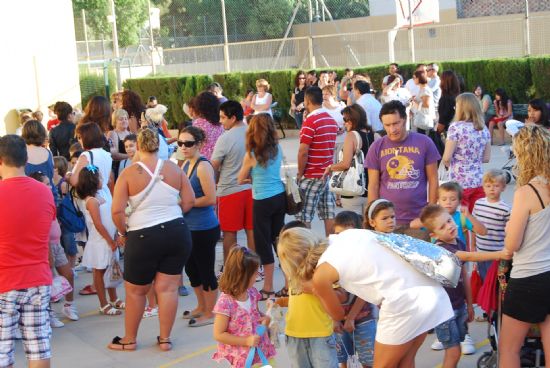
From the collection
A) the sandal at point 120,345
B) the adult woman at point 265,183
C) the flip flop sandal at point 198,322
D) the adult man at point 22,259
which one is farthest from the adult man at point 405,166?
the adult man at point 22,259

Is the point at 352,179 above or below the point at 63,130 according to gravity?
below

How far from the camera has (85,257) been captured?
8.16 m

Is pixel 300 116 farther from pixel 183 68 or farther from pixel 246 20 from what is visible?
pixel 246 20

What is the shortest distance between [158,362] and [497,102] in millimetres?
12430

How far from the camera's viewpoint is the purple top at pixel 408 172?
21.6 ft

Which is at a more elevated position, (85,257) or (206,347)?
(85,257)

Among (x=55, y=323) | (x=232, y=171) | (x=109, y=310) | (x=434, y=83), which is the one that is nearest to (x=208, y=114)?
(x=232, y=171)

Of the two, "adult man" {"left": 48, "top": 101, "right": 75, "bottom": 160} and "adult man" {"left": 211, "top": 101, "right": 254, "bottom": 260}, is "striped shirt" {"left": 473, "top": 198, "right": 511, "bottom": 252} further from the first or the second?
"adult man" {"left": 48, "top": 101, "right": 75, "bottom": 160}

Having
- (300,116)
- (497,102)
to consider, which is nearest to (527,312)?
(497,102)

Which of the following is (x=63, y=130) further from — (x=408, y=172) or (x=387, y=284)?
(x=387, y=284)

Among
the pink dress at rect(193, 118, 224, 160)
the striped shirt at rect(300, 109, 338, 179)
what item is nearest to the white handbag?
the striped shirt at rect(300, 109, 338, 179)

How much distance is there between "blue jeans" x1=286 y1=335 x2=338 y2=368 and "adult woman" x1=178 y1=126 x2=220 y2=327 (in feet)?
8.79

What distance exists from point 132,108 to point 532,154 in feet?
22.4

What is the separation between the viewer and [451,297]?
5633mm
